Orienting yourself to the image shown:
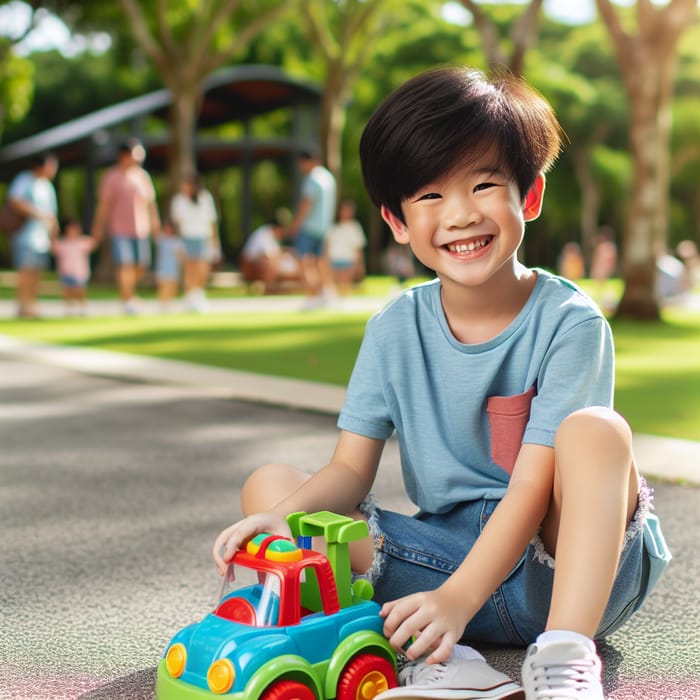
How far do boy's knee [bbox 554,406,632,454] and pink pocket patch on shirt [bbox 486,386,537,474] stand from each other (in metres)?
0.27

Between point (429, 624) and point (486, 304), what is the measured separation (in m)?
0.78

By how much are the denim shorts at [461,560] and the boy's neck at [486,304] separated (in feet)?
1.31

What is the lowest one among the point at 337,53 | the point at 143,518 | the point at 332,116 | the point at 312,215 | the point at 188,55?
the point at 143,518

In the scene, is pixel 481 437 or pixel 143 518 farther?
pixel 143 518

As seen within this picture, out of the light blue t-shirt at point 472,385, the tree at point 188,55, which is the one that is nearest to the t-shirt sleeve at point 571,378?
the light blue t-shirt at point 472,385

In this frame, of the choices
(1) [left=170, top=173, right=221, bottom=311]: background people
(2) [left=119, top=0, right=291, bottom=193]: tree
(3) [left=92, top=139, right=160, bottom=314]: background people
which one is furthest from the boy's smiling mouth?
(2) [left=119, top=0, right=291, bottom=193]: tree

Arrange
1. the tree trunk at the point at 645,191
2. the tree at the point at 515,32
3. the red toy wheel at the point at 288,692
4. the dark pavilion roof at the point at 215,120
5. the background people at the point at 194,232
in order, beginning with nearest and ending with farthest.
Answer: the red toy wheel at the point at 288,692, the tree trunk at the point at 645,191, the tree at the point at 515,32, the background people at the point at 194,232, the dark pavilion roof at the point at 215,120

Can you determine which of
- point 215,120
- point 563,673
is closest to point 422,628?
point 563,673

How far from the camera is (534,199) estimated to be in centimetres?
261

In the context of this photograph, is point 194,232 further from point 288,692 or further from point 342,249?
point 288,692

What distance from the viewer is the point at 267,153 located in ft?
95.1

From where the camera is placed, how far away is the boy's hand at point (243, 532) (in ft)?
7.88

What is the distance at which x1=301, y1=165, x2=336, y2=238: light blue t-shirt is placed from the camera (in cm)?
1481

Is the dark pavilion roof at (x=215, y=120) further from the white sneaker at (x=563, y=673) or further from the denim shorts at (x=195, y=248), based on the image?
the white sneaker at (x=563, y=673)
